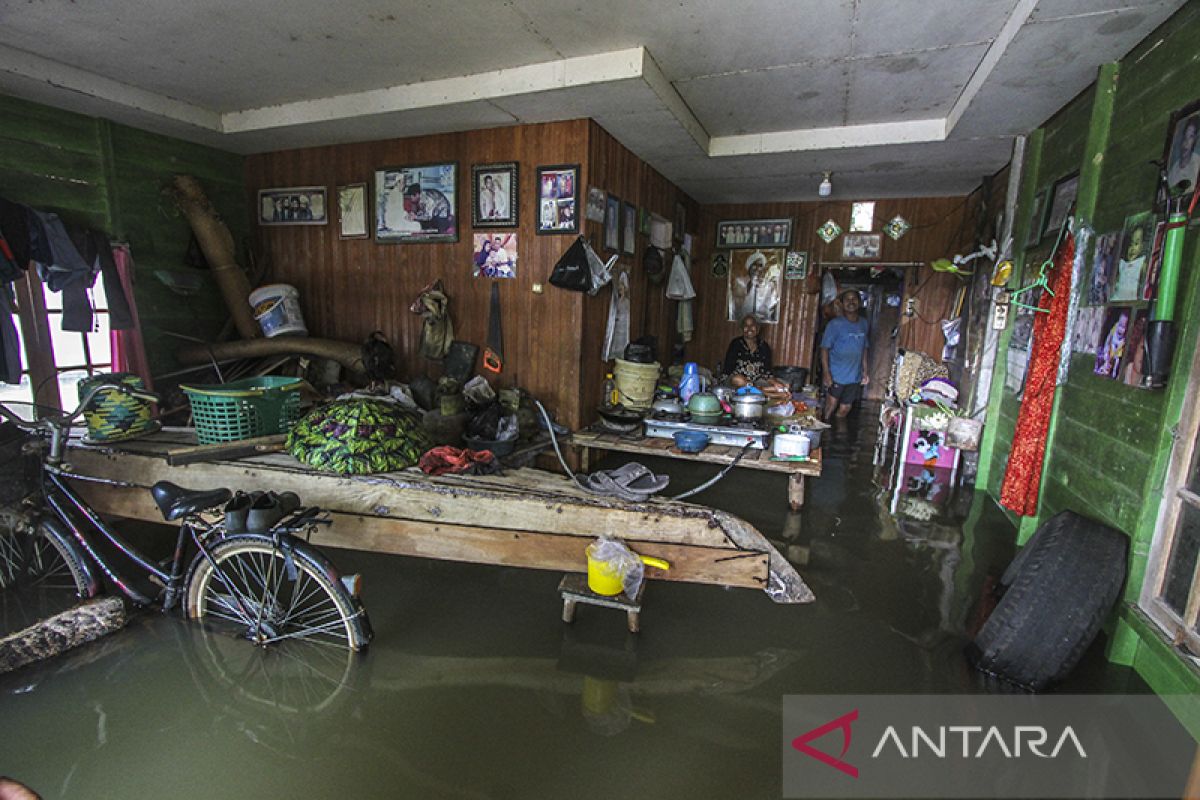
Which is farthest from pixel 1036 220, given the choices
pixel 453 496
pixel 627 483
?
pixel 453 496

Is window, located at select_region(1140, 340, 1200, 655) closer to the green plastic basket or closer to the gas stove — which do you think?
the gas stove

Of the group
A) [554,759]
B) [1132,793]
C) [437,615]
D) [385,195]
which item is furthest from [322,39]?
[1132,793]

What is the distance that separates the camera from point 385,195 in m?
5.46

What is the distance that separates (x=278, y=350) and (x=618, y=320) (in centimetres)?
348

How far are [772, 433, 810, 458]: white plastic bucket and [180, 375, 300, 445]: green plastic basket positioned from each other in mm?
3485

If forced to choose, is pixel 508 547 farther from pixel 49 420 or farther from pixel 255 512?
pixel 49 420

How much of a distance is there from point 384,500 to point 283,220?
14.8ft

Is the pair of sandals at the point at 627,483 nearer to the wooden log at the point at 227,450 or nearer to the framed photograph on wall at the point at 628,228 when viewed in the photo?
the wooden log at the point at 227,450

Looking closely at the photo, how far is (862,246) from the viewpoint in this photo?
27.0ft

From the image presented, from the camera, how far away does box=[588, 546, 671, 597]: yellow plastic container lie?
264 centimetres

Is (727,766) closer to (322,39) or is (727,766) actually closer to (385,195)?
(322,39)

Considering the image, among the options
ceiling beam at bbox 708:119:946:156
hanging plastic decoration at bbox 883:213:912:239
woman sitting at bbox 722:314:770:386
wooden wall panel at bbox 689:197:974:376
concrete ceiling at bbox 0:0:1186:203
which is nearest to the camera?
concrete ceiling at bbox 0:0:1186:203

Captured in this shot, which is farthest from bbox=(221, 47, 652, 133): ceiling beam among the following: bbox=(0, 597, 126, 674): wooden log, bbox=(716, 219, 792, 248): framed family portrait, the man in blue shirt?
bbox=(716, 219, 792, 248): framed family portrait

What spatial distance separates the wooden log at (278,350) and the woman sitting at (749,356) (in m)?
4.56
